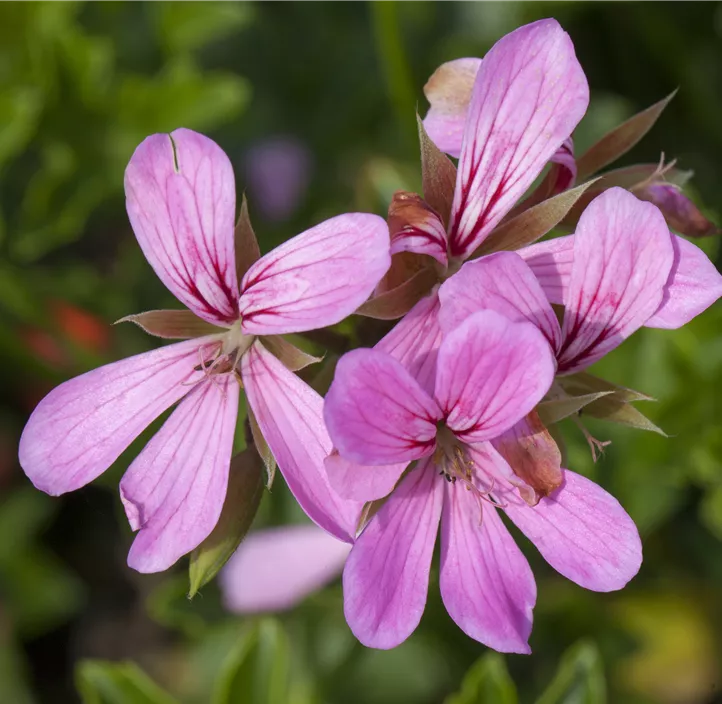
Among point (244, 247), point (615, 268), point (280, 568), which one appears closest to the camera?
point (615, 268)

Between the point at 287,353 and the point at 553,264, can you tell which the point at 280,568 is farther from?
the point at 553,264

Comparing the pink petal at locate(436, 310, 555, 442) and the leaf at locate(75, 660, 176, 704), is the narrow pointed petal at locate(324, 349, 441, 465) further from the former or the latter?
the leaf at locate(75, 660, 176, 704)

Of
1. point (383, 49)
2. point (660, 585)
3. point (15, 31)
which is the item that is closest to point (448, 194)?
point (383, 49)

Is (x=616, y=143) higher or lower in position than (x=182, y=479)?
higher

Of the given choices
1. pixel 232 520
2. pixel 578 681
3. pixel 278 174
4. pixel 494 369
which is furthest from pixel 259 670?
pixel 278 174

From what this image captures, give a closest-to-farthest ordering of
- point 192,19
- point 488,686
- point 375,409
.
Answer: point 375,409, point 488,686, point 192,19

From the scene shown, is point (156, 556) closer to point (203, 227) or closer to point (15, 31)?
point (203, 227)

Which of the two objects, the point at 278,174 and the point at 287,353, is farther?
the point at 278,174

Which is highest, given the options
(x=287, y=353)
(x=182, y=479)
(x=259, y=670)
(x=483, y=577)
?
(x=287, y=353)

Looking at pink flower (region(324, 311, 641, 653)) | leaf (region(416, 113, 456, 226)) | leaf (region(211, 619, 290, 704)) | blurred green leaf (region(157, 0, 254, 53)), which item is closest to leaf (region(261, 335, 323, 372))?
pink flower (region(324, 311, 641, 653))
